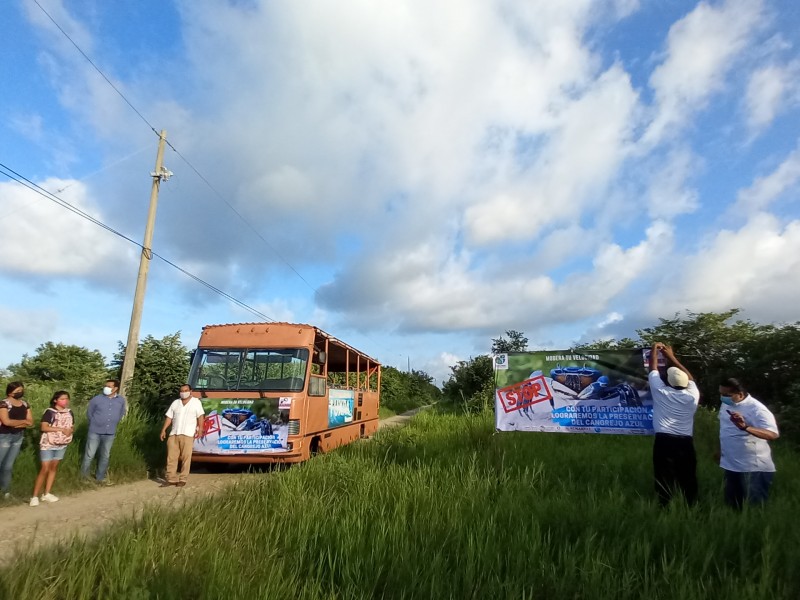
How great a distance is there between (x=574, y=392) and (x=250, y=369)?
614 cm

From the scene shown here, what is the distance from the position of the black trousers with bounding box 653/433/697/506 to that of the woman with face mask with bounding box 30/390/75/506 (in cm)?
809

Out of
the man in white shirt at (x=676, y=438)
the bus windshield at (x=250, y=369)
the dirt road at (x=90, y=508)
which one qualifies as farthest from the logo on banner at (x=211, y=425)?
the man in white shirt at (x=676, y=438)

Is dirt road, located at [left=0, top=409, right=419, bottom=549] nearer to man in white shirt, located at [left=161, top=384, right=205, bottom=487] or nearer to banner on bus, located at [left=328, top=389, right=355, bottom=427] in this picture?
man in white shirt, located at [left=161, top=384, right=205, bottom=487]

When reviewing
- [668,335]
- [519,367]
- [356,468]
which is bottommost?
[356,468]

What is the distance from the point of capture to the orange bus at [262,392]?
962 centimetres

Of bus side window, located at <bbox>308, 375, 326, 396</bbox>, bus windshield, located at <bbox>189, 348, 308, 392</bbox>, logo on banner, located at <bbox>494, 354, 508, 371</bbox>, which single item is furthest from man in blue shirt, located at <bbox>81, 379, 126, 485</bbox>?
logo on banner, located at <bbox>494, 354, 508, 371</bbox>

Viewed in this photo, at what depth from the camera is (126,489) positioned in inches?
338

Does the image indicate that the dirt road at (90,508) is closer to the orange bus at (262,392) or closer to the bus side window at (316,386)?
the orange bus at (262,392)

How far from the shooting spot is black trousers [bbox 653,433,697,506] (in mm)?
5566

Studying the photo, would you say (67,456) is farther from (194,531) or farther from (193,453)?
(194,531)

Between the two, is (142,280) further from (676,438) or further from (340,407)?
(676,438)

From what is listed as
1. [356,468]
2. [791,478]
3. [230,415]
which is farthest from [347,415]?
[791,478]

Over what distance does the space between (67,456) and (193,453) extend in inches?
81.1

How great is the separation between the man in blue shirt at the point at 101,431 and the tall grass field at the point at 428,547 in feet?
13.8
